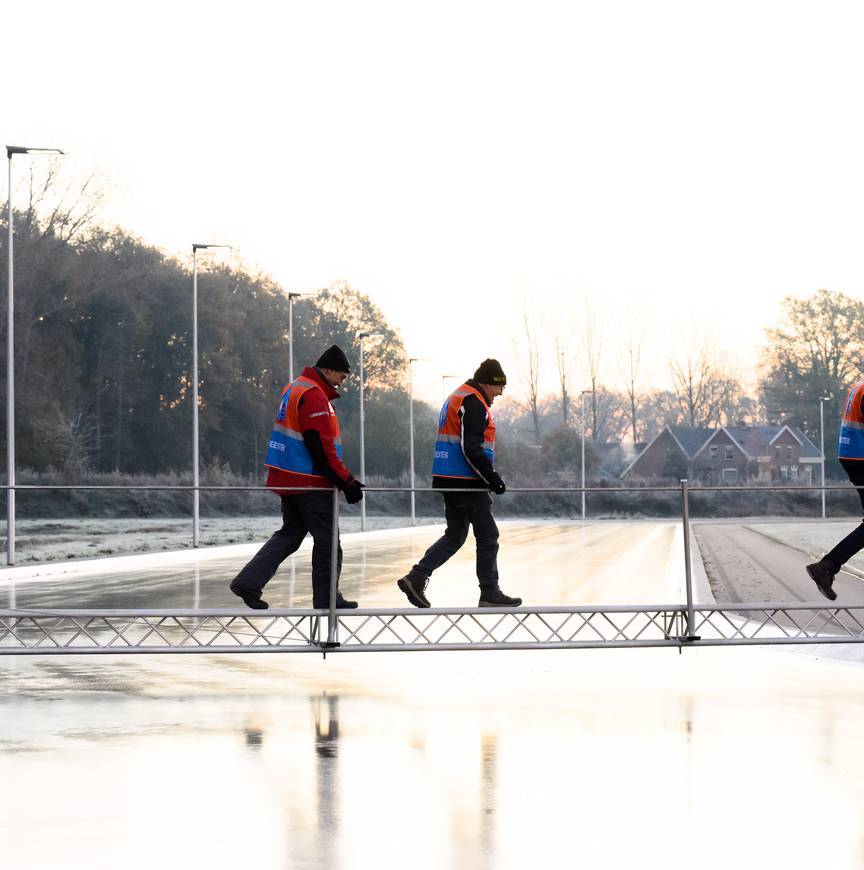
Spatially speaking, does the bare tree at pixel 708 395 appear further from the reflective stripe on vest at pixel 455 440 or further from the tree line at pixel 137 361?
the reflective stripe on vest at pixel 455 440

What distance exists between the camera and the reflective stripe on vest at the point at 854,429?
1118 centimetres

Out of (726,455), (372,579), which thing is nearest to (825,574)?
(372,579)

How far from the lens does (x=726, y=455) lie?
4663 inches

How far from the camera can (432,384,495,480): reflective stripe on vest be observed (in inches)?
438

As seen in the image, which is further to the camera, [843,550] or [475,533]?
[843,550]

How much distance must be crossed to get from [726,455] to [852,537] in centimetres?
10885

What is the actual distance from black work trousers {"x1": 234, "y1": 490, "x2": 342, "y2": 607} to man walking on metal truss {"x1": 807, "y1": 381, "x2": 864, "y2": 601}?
362cm

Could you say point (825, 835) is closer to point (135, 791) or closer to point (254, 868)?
point (254, 868)

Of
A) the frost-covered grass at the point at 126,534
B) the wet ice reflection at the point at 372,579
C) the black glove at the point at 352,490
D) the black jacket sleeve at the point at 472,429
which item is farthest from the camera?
the frost-covered grass at the point at 126,534

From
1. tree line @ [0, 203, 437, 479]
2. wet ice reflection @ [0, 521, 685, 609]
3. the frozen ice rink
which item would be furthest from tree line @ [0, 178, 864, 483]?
the frozen ice rink

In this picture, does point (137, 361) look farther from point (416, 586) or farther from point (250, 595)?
point (250, 595)

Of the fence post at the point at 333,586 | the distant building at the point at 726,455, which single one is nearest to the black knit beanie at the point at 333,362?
the fence post at the point at 333,586

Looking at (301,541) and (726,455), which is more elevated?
(726,455)

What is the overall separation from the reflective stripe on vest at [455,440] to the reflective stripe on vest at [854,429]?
260cm
